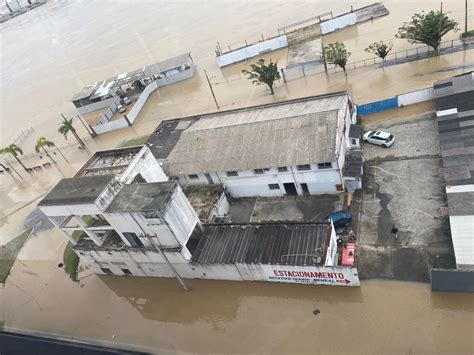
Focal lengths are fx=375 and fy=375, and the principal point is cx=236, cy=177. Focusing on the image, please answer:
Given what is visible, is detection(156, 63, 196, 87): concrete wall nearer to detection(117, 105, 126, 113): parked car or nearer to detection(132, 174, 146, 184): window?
detection(117, 105, 126, 113): parked car

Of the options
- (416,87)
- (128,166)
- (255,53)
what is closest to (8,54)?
(255,53)

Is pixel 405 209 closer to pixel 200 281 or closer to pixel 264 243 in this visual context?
pixel 264 243

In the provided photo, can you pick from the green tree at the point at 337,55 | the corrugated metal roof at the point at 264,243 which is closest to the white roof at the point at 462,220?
the corrugated metal roof at the point at 264,243

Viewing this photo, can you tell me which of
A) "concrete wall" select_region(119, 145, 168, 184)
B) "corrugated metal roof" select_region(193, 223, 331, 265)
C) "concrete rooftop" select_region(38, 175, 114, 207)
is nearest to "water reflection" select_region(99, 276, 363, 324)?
"corrugated metal roof" select_region(193, 223, 331, 265)

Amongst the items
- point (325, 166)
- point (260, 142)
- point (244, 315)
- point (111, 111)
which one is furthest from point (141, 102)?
point (244, 315)

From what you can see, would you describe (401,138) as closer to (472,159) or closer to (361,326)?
(472,159)

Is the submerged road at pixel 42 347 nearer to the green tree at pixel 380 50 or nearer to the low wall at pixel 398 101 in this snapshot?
the low wall at pixel 398 101
